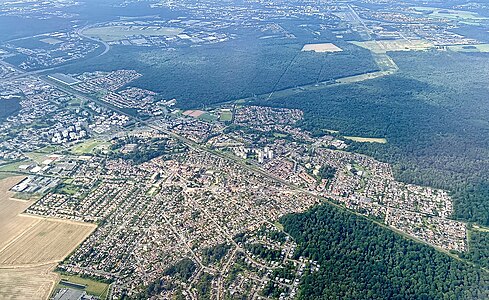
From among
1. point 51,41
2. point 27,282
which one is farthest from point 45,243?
point 51,41

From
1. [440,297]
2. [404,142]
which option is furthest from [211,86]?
[440,297]

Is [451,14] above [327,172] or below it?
below

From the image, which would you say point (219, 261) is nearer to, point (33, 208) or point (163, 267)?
point (163, 267)

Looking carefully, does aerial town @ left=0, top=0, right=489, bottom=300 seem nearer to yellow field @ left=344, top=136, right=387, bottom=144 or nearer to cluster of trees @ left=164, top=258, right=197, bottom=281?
cluster of trees @ left=164, top=258, right=197, bottom=281

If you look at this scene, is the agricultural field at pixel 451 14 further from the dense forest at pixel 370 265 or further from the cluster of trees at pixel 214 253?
the cluster of trees at pixel 214 253

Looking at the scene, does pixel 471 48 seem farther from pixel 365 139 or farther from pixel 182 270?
pixel 182 270
